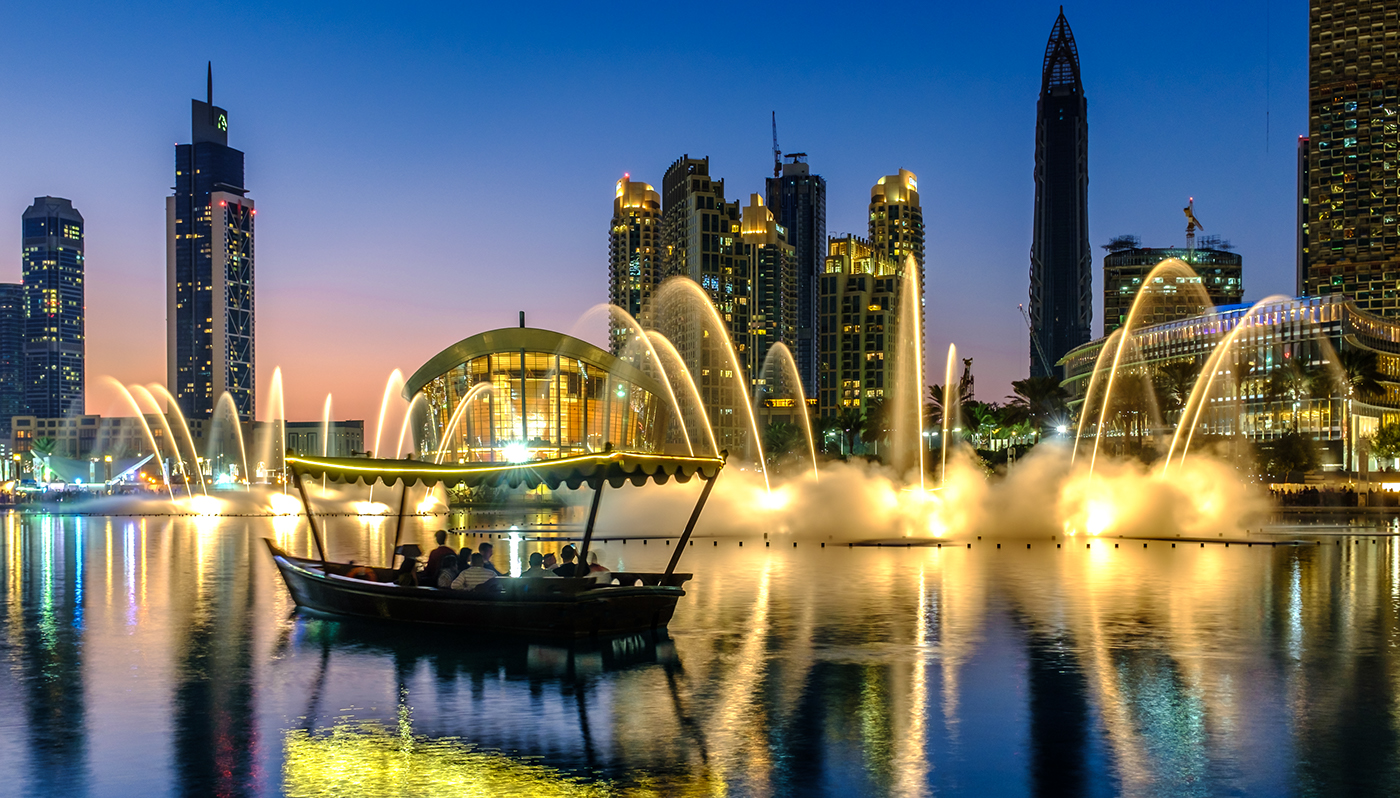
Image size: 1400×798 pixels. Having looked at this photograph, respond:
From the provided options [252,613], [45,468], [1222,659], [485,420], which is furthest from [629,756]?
[45,468]

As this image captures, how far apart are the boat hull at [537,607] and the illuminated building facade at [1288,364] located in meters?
105

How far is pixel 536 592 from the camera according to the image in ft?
60.1

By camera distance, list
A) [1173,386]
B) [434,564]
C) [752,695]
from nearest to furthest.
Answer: [752,695], [434,564], [1173,386]

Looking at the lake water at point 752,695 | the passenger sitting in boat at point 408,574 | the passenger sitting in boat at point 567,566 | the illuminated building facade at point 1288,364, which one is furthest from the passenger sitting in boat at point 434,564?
the illuminated building facade at point 1288,364

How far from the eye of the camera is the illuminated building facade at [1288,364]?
391 ft

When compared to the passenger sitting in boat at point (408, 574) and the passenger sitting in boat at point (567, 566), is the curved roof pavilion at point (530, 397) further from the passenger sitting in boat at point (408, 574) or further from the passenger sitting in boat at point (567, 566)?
the passenger sitting in boat at point (567, 566)

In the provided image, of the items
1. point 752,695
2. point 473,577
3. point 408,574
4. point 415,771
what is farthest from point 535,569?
point 415,771

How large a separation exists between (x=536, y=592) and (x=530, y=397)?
10196 cm

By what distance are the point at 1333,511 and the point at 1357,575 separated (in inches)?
1671

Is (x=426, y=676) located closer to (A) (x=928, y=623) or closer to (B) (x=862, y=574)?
(A) (x=928, y=623)

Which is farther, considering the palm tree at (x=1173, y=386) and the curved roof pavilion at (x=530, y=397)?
the curved roof pavilion at (x=530, y=397)

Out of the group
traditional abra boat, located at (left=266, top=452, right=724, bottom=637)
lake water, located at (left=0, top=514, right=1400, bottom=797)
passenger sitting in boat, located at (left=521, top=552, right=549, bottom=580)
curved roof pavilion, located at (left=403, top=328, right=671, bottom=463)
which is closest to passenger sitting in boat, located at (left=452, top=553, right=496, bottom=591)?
traditional abra boat, located at (left=266, top=452, right=724, bottom=637)

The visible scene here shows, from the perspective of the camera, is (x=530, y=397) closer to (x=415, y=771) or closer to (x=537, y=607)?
(x=537, y=607)

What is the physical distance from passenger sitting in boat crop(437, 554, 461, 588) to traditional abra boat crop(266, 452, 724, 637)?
482 millimetres
